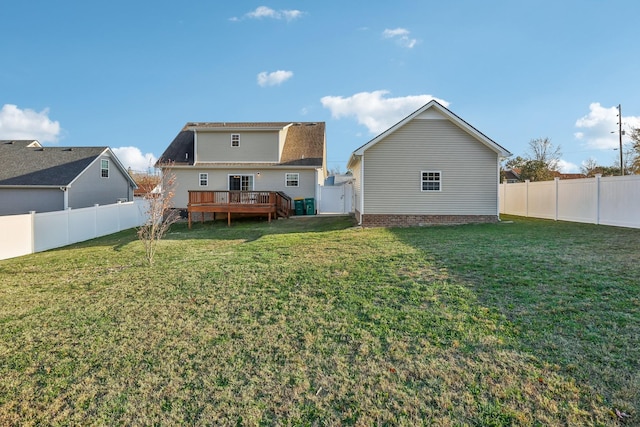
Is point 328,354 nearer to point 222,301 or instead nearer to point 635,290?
point 222,301

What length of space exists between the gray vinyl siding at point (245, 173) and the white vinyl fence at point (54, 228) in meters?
3.95

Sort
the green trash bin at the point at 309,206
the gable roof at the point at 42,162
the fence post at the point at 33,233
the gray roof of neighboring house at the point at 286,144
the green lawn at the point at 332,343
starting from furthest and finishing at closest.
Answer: the gray roof of neighboring house at the point at 286,144 → the green trash bin at the point at 309,206 → the gable roof at the point at 42,162 → the fence post at the point at 33,233 → the green lawn at the point at 332,343

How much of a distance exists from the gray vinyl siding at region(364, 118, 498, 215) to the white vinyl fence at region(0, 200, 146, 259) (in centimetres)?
963

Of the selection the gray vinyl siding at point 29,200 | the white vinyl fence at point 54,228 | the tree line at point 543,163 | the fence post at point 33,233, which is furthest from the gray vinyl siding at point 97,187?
the tree line at point 543,163

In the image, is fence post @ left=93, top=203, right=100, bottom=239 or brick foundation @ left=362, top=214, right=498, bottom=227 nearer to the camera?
brick foundation @ left=362, top=214, right=498, bottom=227

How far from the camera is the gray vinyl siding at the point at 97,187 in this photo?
18.8 meters

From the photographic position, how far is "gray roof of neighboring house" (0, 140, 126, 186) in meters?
18.2

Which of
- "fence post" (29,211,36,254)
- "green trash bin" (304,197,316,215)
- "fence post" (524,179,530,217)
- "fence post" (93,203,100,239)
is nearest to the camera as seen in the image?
"fence post" (29,211,36,254)

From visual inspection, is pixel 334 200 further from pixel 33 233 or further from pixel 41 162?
pixel 41 162

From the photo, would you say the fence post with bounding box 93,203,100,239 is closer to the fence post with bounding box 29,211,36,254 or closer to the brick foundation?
the fence post with bounding box 29,211,36,254

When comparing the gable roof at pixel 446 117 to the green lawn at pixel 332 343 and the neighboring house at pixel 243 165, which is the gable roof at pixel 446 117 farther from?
the green lawn at pixel 332 343

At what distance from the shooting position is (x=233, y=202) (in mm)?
16672

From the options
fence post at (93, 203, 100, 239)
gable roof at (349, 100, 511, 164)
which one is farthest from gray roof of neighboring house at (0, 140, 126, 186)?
gable roof at (349, 100, 511, 164)

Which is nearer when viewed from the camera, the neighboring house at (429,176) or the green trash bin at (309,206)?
the neighboring house at (429,176)
